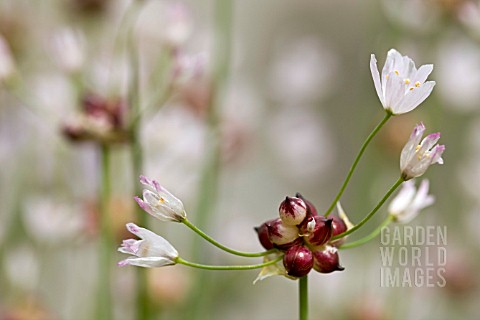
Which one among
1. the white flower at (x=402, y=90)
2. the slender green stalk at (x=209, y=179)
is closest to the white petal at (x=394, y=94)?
the white flower at (x=402, y=90)

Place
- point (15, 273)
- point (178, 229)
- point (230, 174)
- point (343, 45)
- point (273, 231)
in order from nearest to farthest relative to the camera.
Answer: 1. point (273, 231)
2. point (15, 273)
3. point (230, 174)
4. point (178, 229)
5. point (343, 45)

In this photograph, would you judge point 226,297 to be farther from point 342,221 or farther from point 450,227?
point 342,221

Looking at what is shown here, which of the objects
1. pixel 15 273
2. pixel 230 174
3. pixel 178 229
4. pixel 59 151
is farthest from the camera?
pixel 178 229

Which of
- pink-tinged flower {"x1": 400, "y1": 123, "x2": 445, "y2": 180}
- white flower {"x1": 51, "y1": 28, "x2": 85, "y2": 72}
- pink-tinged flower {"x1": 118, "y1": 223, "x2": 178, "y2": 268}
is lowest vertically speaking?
pink-tinged flower {"x1": 118, "y1": 223, "x2": 178, "y2": 268}

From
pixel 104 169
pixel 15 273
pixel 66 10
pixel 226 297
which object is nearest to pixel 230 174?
pixel 226 297

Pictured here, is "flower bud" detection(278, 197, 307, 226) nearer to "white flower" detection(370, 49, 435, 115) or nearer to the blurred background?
"white flower" detection(370, 49, 435, 115)

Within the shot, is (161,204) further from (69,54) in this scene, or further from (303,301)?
(69,54)

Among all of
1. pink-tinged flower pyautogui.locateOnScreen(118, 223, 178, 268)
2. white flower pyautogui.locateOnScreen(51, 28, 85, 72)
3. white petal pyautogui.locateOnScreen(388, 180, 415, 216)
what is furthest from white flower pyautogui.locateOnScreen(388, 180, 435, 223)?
white flower pyautogui.locateOnScreen(51, 28, 85, 72)
